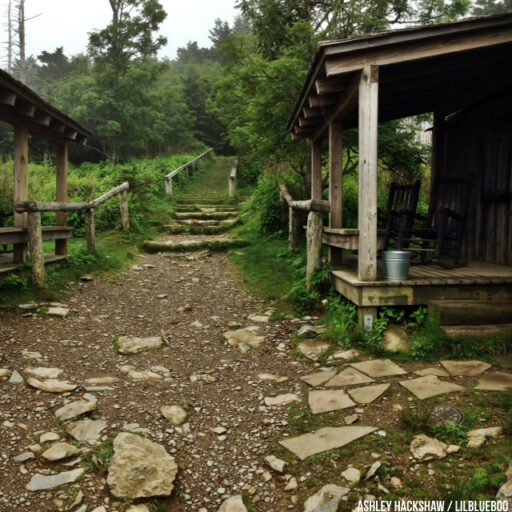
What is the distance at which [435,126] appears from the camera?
771 centimetres

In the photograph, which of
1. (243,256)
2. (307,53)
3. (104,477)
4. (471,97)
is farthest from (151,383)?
(307,53)

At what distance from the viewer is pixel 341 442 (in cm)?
278

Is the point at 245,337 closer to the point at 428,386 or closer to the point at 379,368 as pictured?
the point at 379,368

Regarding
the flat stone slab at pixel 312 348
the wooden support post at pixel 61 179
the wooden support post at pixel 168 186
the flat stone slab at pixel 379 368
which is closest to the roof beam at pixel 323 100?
the flat stone slab at pixel 312 348

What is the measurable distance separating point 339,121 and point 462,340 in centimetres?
363

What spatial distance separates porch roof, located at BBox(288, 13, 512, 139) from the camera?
14.6ft

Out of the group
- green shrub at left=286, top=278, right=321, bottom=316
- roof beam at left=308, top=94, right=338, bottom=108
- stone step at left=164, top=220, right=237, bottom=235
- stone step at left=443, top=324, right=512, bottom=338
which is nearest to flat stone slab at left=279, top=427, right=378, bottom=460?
stone step at left=443, top=324, right=512, bottom=338

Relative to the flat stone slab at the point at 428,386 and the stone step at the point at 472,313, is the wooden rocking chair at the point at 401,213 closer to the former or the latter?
the stone step at the point at 472,313

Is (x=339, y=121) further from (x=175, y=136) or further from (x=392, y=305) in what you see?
(x=175, y=136)

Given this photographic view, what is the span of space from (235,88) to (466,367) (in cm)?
865

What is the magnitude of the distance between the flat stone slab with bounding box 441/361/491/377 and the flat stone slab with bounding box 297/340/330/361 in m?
1.21

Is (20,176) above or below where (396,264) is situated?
above

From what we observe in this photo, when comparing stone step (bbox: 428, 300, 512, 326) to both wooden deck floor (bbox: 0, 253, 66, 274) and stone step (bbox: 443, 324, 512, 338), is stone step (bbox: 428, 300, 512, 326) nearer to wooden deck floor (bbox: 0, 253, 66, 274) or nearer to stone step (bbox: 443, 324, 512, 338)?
stone step (bbox: 443, 324, 512, 338)

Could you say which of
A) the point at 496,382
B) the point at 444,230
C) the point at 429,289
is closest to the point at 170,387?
the point at 496,382
